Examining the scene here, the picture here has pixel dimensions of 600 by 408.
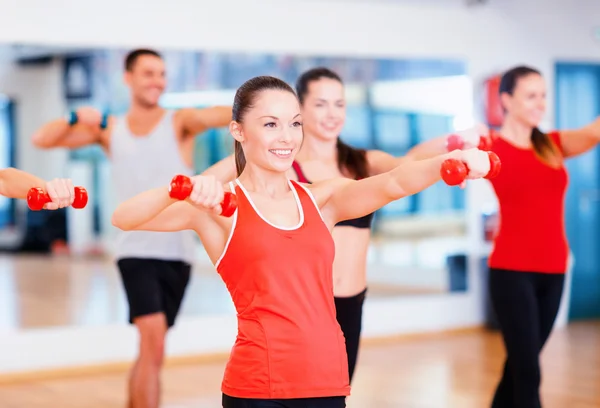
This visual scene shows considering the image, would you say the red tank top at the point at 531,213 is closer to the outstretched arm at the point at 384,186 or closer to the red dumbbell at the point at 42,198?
the outstretched arm at the point at 384,186

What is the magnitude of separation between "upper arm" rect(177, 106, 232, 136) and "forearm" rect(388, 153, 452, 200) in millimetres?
1610

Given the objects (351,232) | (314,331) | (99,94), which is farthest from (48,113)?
(314,331)

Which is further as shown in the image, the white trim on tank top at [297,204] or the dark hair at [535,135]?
the dark hair at [535,135]

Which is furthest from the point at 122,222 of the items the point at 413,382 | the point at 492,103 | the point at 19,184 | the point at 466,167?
the point at 492,103

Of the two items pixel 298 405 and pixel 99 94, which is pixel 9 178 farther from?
pixel 99 94

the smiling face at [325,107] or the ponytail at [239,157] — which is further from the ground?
the smiling face at [325,107]

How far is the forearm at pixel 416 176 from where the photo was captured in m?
2.19

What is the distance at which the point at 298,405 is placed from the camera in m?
A: 2.24

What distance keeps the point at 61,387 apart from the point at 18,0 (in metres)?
2.47

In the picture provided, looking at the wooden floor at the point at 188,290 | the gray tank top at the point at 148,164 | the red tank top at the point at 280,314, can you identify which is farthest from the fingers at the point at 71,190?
the wooden floor at the point at 188,290

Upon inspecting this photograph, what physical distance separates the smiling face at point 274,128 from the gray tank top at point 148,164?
1.85 metres

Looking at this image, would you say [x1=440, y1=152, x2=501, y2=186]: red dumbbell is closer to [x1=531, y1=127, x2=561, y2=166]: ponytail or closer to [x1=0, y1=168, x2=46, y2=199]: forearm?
[x1=0, y1=168, x2=46, y2=199]: forearm

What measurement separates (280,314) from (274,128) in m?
0.47

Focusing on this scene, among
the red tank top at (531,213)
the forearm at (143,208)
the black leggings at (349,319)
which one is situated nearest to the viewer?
the forearm at (143,208)
